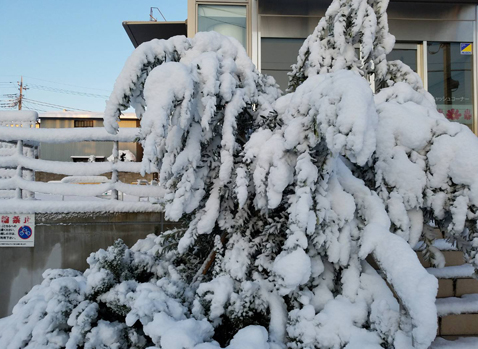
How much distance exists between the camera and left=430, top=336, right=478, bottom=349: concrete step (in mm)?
2369

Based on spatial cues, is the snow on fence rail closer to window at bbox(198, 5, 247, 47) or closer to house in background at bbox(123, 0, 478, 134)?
house in background at bbox(123, 0, 478, 134)

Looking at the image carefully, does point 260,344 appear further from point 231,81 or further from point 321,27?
point 321,27

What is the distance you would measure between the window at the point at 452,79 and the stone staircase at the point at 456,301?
5.71m

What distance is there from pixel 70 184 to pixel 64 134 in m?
0.56

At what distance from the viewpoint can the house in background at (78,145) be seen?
13.2 meters

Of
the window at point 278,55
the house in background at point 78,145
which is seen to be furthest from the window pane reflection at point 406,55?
the house in background at point 78,145

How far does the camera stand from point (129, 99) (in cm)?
224

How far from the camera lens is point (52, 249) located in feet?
11.8

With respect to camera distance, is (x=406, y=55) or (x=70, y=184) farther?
(x=406, y=55)

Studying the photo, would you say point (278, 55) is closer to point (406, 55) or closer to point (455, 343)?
point (406, 55)

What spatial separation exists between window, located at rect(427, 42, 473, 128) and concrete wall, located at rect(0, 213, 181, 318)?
7.25 m

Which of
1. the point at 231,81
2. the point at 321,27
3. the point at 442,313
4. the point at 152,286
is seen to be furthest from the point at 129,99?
the point at 442,313

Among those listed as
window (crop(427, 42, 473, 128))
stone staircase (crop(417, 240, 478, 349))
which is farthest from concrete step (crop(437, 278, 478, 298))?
window (crop(427, 42, 473, 128))

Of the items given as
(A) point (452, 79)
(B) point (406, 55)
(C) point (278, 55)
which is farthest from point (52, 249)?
(A) point (452, 79)
